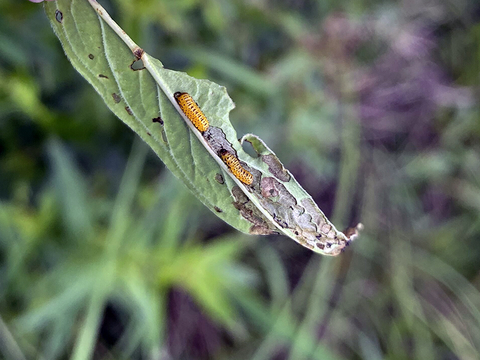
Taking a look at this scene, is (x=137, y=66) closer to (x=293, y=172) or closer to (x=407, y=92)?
(x=293, y=172)

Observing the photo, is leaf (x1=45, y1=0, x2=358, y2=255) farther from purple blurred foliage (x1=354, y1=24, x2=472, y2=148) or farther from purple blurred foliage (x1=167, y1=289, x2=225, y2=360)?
purple blurred foliage (x1=354, y1=24, x2=472, y2=148)

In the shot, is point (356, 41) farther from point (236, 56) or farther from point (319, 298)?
point (319, 298)

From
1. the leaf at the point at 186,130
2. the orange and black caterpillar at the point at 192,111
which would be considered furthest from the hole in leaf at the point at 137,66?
the orange and black caterpillar at the point at 192,111

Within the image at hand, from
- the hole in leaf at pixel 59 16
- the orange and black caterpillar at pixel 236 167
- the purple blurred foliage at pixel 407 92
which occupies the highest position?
the hole in leaf at pixel 59 16

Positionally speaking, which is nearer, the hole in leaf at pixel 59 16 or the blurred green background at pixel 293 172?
the hole in leaf at pixel 59 16

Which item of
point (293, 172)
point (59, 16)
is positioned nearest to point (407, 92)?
point (293, 172)

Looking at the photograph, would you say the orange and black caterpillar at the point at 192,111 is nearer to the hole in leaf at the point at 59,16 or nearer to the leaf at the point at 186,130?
the leaf at the point at 186,130

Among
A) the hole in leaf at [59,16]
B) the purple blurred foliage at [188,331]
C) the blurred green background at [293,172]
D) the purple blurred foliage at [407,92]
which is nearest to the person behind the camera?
the hole in leaf at [59,16]
